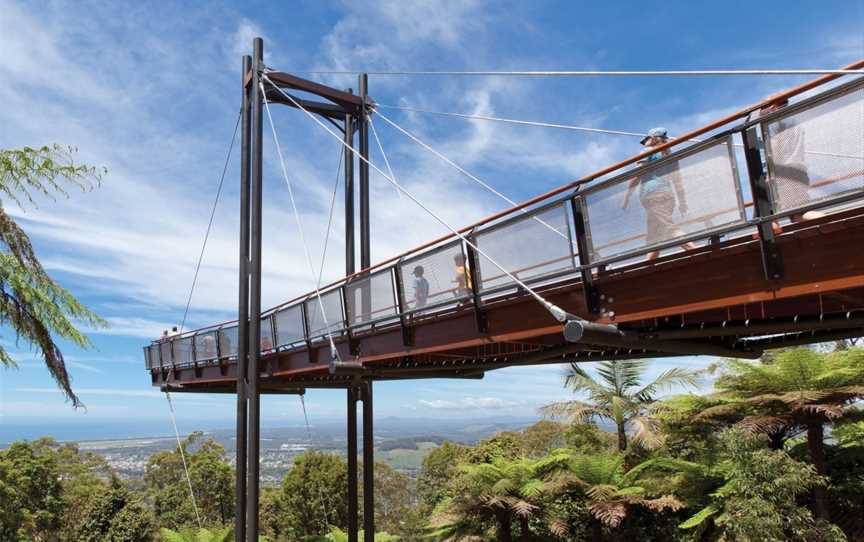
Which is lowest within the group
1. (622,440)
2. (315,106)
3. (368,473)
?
(622,440)

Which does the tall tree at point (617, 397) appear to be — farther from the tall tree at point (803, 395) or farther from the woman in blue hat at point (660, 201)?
the woman in blue hat at point (660, 201)

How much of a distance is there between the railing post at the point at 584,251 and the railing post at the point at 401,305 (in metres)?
2.95

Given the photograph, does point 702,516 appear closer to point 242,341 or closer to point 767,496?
point 767,496

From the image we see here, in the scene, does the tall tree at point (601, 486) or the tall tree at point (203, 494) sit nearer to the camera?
the tall tree at point (601, 486)

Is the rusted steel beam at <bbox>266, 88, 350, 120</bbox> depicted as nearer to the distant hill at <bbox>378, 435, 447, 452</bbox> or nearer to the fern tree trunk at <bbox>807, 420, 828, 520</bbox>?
the fern tree trunk at <bbox>807, 420, 828, 520</bbox>

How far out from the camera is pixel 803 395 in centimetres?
1227

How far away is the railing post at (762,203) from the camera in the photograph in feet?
13.9

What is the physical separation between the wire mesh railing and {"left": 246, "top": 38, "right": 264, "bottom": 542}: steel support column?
3.74 m

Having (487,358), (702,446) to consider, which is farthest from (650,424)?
(487,358)

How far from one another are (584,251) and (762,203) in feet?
5.40

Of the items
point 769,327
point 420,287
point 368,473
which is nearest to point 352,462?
point 368,473

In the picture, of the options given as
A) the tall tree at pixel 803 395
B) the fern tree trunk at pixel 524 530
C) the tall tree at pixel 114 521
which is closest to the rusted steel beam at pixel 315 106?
the tall tree at pixel 803 395

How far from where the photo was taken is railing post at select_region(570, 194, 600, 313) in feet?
18.2

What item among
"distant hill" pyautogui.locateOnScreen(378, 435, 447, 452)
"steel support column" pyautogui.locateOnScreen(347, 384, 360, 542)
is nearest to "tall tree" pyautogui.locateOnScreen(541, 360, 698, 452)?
"steel support column" pyautogui.locateOnScreen(347, 384, 360, 542)
